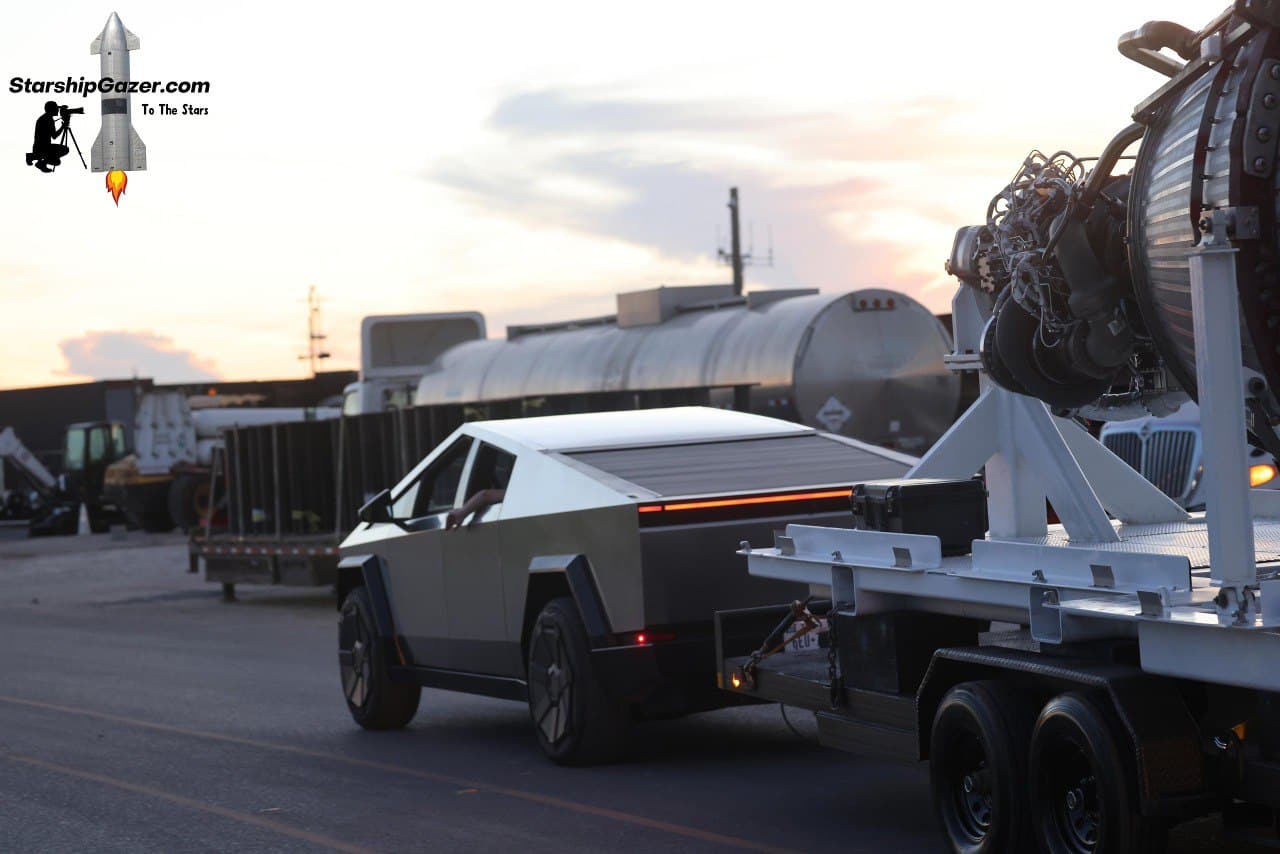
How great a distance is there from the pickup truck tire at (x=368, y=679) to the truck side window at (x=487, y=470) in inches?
47.8

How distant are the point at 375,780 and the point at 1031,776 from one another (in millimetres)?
4370

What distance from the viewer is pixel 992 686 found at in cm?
627


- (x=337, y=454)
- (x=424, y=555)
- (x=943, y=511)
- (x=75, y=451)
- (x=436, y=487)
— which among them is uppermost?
(x=75, y=451)

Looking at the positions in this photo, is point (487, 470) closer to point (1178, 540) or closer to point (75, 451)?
point (1178, 540)

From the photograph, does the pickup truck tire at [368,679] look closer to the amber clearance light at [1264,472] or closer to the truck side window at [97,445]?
the amber clearance light at [1264,472]

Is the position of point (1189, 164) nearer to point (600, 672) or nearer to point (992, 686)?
point (992, 686)

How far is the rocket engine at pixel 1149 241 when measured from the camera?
5.52 meters

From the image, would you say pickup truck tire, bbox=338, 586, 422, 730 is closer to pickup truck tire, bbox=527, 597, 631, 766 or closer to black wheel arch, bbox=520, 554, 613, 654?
black wheel arch, bbox=520, 554, 613, 654

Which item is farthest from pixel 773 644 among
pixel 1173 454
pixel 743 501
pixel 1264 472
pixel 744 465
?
pixel 1173 454

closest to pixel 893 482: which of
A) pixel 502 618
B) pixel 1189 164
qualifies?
pixel 1189 164

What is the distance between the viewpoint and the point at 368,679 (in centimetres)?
1128

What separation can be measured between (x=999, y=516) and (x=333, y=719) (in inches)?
218

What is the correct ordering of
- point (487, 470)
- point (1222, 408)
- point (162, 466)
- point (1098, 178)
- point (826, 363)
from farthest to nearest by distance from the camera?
point (162, 466) < point (826, 363) < point (487, 470) < point (1098, 178) < point (1222, 408)

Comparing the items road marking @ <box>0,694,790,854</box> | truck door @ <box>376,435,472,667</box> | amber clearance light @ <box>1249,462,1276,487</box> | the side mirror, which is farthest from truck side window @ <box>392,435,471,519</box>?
amber clearance light @ <box>1249,462,1276,487</box>
